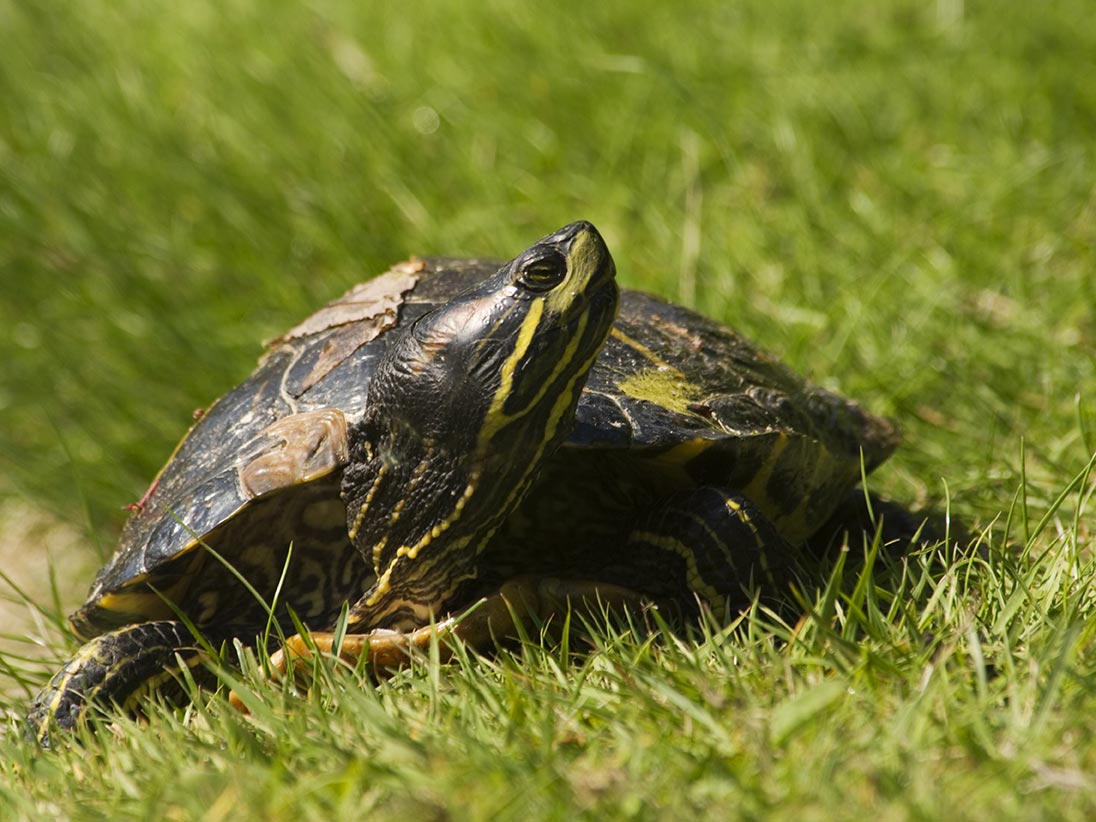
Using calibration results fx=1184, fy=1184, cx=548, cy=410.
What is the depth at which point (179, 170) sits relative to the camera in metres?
4.91

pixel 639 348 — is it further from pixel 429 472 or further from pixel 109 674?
pixel 109 674

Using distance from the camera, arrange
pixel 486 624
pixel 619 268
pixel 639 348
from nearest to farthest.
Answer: pixel 486 624 < pixel 639 348 < pixel 619 268

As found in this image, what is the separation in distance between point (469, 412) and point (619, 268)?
2.16 meters

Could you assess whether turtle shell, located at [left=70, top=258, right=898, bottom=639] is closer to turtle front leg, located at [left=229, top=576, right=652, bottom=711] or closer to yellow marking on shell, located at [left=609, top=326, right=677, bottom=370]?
yellow marking on shell, located at [left=609, top=326, right=677, bottom=370]

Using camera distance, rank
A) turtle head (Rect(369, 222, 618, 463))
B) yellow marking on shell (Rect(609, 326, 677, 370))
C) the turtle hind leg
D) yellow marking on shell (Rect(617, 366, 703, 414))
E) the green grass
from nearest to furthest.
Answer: the green grass < turtle head (Rect(369, 222, 618, 463)) < the turtle hind leg < yellow marking on shell (Rect(617, 366, 703, 414)) < yellow marking on shell (Rect(609, 326, 677, 370))

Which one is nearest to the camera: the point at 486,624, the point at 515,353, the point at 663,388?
the point at 515,353

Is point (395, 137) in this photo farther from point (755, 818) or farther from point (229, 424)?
point (755, 818)

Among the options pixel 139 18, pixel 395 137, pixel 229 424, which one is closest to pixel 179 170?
pixel 395 137

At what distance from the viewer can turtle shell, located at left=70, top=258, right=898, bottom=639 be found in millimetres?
2504

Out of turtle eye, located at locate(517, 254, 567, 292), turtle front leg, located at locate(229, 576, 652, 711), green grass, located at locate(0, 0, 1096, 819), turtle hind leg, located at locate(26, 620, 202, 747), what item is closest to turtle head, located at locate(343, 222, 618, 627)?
turtle eye, located at locate(517, 254, 567, 292)

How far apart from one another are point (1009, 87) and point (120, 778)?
4401 millimetres

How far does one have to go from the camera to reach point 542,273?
2.29 meters

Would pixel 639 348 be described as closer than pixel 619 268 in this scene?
Yes

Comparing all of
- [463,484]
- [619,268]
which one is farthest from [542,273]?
[619,268]
